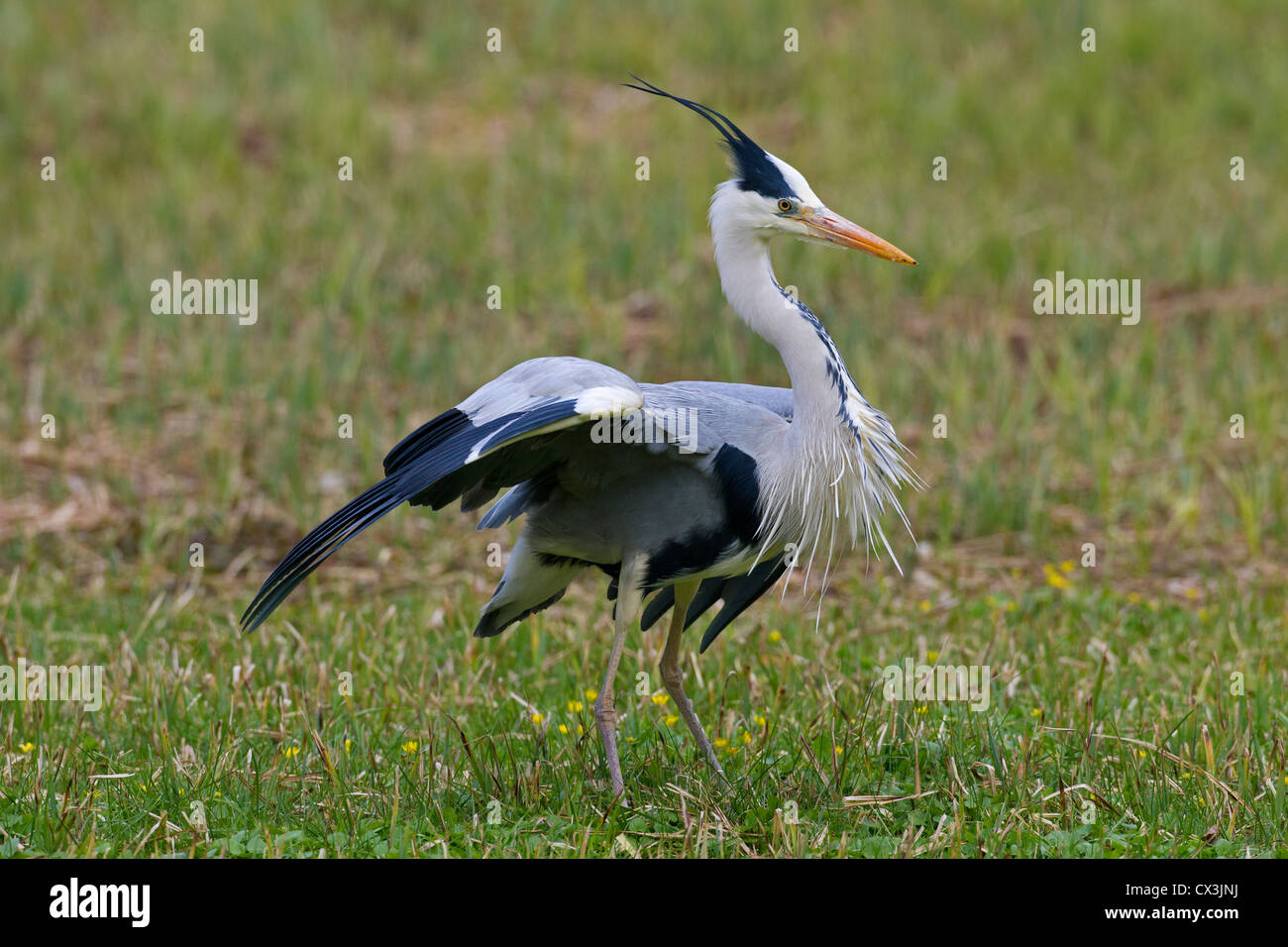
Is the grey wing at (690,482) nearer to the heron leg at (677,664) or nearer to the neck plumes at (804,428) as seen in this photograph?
the neck plumes at (804,428)

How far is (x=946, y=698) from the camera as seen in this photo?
552 centimetres

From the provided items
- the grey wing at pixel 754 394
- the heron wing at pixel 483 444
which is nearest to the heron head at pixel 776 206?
the grey wing at pixel 754 394

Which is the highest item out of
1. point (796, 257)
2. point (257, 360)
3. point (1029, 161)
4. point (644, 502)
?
point (1029, 161)

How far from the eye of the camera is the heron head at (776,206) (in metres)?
4.94

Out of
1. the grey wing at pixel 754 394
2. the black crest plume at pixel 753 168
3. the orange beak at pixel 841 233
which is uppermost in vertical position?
the black crest plume at pixel 753 168

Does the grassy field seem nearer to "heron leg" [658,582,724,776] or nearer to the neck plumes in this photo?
"heron leg" [658,582,724,776]

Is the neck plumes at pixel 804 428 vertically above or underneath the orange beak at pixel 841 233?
underneath

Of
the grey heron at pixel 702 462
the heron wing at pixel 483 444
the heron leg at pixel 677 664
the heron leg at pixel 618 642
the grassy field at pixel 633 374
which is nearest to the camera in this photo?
the heron wing at pixel 483 444

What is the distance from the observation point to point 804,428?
16.0 ft

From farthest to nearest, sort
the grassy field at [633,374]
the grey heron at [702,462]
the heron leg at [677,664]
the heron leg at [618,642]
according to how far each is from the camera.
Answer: the heron leg at [677,664] < the heron leg at [618,642] < the grassy field at [633,374] < the grey heron at [702,462]

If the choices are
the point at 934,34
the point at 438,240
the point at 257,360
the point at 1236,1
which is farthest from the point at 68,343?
the point at 1236,1

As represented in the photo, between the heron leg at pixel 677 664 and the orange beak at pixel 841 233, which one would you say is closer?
the orange beak at pixel 841 233

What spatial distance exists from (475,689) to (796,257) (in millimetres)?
5853

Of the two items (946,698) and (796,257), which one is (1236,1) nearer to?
(796,257)
